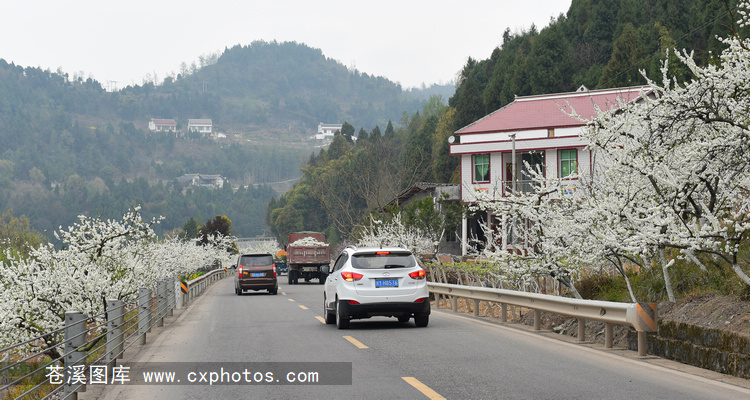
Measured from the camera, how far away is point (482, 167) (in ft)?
163

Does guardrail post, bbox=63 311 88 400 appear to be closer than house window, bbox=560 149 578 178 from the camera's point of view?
Yes

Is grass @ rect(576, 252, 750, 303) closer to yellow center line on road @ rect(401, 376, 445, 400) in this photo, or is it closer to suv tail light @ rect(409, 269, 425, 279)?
suv tail light @ rect(409, 269, 425, 279)

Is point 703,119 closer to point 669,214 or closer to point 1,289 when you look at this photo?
point 669,214

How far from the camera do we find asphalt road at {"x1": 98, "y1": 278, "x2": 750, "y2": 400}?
8305mm

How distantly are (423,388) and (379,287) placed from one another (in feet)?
22.2

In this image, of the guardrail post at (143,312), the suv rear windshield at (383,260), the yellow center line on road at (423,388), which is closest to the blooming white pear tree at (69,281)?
the guardrail post at (143,312)

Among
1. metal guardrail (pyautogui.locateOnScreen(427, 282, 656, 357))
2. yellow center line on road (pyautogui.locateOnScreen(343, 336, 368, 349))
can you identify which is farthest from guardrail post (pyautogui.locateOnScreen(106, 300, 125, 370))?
metal guardrail (pyautogui.locateOnScreen(427, 282, 656, 357))

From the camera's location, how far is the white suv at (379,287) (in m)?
15.1

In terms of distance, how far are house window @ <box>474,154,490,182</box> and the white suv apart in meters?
34.6

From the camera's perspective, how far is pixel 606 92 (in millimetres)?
47906

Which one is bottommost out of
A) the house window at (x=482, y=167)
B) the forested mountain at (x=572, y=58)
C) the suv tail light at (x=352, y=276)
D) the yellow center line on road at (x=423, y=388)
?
the yellow center line on road at (x=423, y=388)

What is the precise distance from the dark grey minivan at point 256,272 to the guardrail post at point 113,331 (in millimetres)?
23418

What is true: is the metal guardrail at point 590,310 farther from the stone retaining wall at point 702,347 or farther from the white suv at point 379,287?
the white suv at point 379,287

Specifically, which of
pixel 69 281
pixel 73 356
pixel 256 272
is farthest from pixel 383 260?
pixel 256 272
